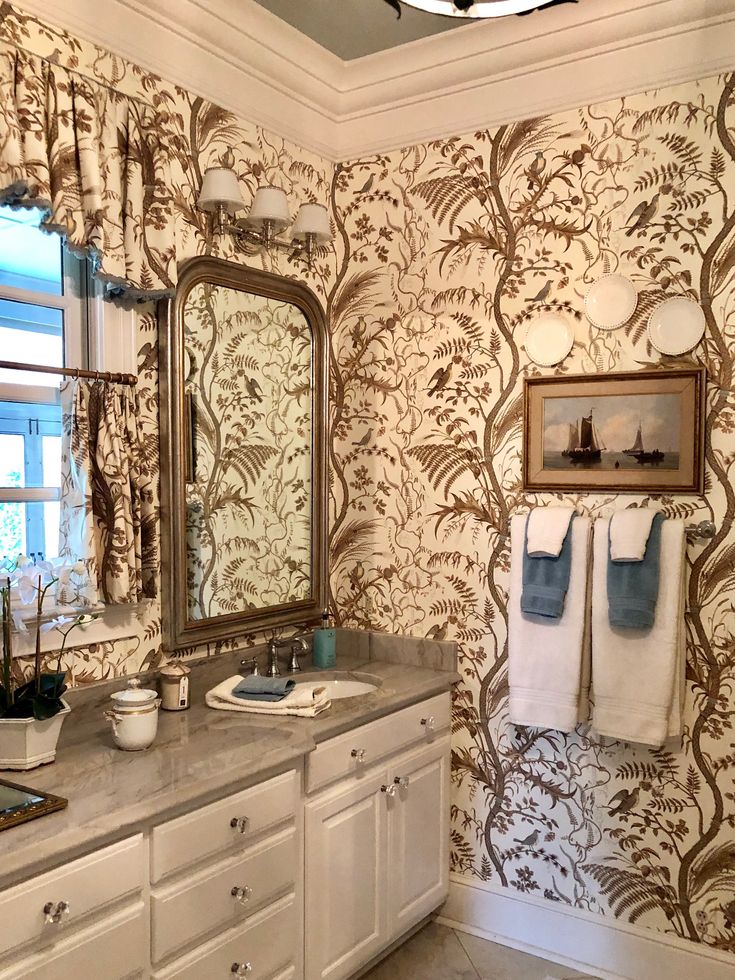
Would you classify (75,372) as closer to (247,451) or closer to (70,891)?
(247,451)

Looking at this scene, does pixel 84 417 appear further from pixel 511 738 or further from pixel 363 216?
pixel 511 738

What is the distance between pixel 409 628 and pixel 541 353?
1.06m

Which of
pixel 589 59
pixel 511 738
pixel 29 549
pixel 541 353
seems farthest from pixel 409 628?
pixel 589 59

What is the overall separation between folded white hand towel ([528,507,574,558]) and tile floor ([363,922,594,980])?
1.29 m

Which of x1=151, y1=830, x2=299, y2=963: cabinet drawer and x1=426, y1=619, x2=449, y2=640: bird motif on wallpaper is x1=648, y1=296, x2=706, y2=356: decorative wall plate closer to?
x1=426, y1=619, x2=449, y2=640: bird motif on wallpaper

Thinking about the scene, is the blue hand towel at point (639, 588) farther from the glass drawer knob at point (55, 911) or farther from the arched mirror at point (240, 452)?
the glass drawer knob at point (55, 911)

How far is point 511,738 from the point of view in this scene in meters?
2.71

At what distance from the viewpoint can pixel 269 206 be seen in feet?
8.45

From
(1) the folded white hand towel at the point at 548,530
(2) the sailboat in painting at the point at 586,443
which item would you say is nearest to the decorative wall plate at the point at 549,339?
(2) the sailboat in painting at the point at 586,443

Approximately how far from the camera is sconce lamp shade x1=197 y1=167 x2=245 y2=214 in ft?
7.94

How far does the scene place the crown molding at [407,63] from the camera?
231 centimetres

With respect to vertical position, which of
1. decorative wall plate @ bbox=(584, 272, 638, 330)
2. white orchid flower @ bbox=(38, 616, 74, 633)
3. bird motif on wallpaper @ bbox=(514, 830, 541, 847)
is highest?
decorative wall plate @ bbox=(584, 272, 638, 330)

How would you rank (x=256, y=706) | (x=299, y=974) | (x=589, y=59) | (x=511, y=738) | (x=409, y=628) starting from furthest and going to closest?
(x=409, y=628) → (x=511, y=738) → (x=589, y=59) → (x=256, y=706) → (x=299, y=974)

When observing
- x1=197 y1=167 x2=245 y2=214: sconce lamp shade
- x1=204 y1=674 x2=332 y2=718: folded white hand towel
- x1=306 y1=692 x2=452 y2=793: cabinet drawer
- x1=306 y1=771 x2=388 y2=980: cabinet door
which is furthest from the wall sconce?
x1=306 y1=771 x2=388 y2=980: cabinet door
